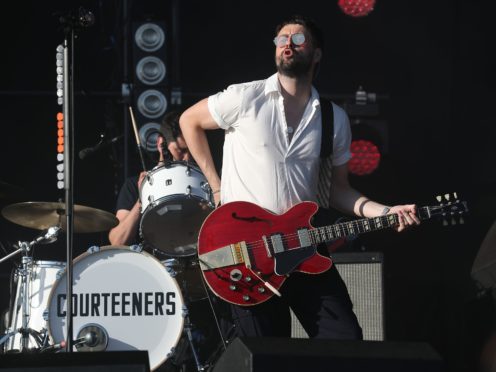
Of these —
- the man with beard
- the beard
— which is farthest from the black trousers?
the beard

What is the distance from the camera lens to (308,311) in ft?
16.1

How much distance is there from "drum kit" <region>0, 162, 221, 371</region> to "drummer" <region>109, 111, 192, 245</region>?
0.55m

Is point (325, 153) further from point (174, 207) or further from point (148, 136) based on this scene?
point (148, 136)

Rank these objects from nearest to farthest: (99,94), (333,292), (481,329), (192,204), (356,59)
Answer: (333,292) < (192,204) < (481,329) < (99,94) < (356,59)

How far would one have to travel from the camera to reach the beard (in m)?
5.13

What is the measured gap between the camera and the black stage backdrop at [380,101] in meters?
8.56

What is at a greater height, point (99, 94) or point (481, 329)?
point (99, 94)

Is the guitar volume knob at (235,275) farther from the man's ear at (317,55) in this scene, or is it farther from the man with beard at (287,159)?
the man's ear at (317,55)

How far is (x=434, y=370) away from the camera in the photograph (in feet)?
11.4

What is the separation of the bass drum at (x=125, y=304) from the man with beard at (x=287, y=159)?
5.77 ft

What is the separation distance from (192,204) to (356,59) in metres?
2.89

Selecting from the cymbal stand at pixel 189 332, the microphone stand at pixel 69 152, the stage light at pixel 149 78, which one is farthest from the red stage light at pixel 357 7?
the microphone stand at pixel 69 152

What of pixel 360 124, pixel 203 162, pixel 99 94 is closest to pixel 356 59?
pixel 360 124

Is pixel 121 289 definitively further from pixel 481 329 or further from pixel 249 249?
pixel 481 329
